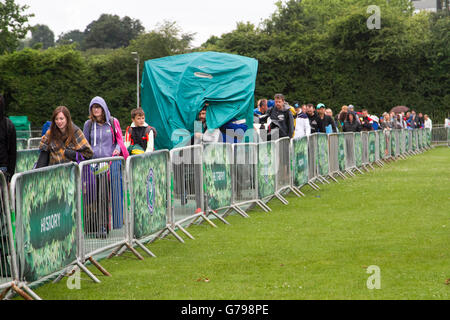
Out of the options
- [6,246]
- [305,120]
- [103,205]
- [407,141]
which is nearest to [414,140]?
[407,141]

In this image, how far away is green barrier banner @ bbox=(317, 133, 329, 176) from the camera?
18594 millimetres

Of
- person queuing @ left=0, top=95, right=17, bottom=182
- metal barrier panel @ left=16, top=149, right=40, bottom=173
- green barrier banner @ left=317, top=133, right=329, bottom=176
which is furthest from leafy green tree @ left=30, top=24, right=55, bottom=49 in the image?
person queuing @ left=0, top=95, right=17, bottom=182

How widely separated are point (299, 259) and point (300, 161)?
328 inches

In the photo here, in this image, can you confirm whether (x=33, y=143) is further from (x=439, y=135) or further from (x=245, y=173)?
(x=439, y=135)

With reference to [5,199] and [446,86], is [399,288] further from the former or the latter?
[446,86]

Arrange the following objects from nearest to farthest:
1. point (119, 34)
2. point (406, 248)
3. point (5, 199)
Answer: point (5, 199)
point (406, 248)
point (119, 34)

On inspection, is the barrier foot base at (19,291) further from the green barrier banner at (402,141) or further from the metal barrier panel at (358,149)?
the green barrier banner at (402,141)

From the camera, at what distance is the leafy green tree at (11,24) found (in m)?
59.2

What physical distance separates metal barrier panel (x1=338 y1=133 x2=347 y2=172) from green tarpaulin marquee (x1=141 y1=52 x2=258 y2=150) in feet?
16.6

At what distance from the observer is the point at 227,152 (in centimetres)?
1245

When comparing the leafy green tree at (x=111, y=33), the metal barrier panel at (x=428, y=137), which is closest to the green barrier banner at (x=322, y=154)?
the metal barrier panel at (x=428, y=137)

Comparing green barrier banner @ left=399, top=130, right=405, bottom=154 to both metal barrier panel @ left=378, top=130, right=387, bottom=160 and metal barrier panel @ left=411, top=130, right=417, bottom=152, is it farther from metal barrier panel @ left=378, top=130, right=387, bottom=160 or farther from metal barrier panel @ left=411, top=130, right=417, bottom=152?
metal barrier panel @ left=378, top=130, right=387, bottom=160

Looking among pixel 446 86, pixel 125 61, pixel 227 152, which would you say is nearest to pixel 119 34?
pixel 125 61
